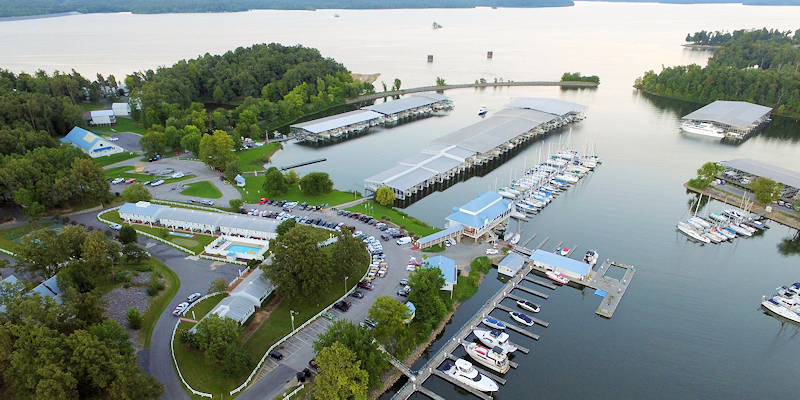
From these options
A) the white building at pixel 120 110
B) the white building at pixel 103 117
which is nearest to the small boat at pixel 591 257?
the white building at pixel 103 117

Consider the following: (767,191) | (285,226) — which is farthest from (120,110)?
(767,191)

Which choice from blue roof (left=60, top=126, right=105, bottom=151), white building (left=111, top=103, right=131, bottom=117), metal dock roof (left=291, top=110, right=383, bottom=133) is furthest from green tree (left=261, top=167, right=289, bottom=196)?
white building (left=111, top=103, right=131, bottom=117)

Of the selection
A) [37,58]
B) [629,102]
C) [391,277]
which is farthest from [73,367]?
[37,58]

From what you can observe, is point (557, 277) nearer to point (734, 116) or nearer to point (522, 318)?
point (522, 318)

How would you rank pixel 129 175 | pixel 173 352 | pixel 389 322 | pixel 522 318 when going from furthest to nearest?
1. pixel 129 175
2. pixel 522 318
3. pixel 389 322
4. pixel 173 352

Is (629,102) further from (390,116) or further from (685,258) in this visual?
(685,258)

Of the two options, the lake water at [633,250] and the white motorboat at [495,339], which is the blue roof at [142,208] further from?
the white motorboat at [495,339]

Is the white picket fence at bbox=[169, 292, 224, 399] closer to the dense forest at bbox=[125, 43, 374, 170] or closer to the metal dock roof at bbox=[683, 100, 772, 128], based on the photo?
the dense forest at bbox=[125, 43, 374, 170]

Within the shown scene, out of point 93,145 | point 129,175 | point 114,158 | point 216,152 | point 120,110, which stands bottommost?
point 129,175
